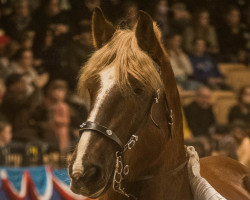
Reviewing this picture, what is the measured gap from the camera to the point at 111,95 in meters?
2.77

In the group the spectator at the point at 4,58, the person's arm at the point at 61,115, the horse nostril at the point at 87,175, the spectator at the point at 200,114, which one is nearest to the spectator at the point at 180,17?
the spectator at the point at 200,114

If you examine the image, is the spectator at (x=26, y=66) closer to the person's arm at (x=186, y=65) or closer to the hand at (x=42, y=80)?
the hand at (x=42, y=80)

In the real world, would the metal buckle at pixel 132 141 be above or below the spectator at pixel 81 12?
below

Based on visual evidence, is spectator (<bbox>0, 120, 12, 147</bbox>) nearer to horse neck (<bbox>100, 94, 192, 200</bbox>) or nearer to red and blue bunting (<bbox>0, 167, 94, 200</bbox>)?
red and blue bunting (<bbox>0, 167, 94, 200</bbox>)

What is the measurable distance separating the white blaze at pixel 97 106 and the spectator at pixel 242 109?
780cm

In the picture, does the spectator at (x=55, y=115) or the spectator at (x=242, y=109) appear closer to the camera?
the spectator at (x=55, y=115)

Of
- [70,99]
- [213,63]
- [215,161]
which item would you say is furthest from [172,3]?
[215,161]

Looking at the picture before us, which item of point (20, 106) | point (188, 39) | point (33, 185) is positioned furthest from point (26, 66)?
point (188, 39)

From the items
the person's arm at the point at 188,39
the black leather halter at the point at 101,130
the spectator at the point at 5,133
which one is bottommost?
the spectator at the point at 5,133

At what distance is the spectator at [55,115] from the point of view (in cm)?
814

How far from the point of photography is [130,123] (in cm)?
281

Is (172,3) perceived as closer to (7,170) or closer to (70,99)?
(70,99)

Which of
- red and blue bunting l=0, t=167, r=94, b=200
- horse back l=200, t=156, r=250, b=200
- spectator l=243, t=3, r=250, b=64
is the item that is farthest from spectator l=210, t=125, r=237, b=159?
spectator l=243, t=3, r=250, b=64

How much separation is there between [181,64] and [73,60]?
2.61 metres
